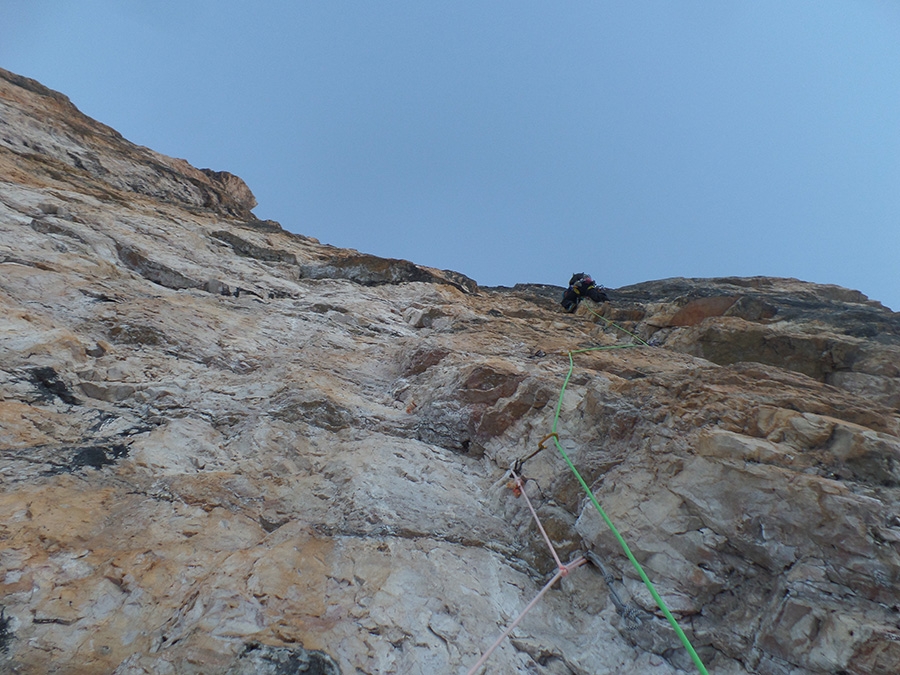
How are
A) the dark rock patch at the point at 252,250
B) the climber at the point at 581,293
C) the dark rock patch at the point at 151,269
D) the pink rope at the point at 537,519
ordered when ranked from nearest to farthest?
the pink rope at the point at 537,519 < the dark rock patch at the point at 151,269 < the dark rock patch at the point at 252,250 < the climber at the point at 581,293

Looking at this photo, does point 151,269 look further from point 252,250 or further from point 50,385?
point 50,385

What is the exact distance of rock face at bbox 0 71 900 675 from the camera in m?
2.43

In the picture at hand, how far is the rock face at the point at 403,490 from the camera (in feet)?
7.97

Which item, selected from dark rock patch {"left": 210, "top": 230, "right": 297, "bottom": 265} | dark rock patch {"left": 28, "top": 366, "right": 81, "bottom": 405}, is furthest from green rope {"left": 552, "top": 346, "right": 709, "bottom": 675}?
dark rock patch {"left": 210, "top": 230, "right": 297, "bottom": 265}

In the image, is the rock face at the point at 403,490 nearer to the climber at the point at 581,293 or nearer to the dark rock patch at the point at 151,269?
the dark rock patch at the point at 151,269

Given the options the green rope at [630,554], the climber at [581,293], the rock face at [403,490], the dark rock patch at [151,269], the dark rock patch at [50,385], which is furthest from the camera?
the climber at [581,293]

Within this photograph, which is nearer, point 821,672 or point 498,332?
point 821,672

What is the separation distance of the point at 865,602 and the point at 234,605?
3.52 m

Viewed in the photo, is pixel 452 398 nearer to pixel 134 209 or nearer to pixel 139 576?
pixel 139 576

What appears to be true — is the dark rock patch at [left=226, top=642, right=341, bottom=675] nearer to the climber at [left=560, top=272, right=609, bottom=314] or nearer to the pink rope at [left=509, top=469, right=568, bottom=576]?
the pink rope at [left=509, top=469, right=568, bottom=576]

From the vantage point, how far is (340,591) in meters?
2.82

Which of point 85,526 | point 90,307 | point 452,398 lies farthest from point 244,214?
point 85,526

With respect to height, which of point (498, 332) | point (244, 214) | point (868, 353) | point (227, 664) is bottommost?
point (227, 664)

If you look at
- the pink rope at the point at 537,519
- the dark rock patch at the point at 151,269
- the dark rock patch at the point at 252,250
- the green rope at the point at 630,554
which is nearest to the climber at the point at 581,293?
the green rope at the point at 630,554
